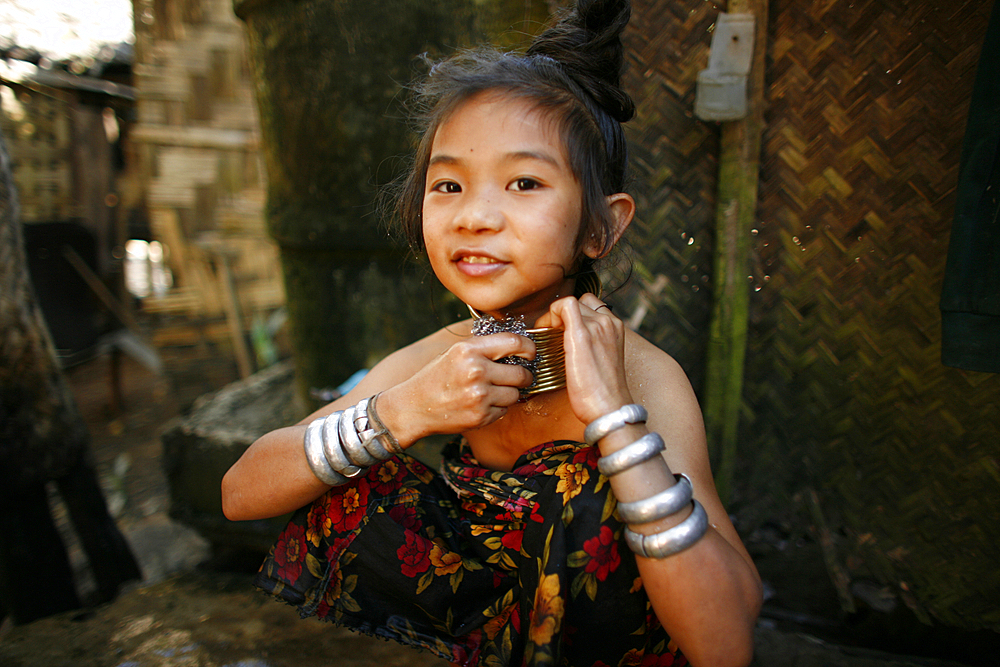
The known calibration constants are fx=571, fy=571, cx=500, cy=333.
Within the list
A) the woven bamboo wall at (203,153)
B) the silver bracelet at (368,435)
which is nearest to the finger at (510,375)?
the silver bracelet at (368,435)

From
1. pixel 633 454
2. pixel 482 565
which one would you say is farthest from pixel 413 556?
pixel 633 454

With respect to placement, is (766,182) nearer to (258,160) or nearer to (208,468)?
(208,468)

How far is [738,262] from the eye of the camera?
209 cm

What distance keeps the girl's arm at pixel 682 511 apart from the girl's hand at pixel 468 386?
0.13 meters

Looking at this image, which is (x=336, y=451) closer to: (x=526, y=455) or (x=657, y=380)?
(x=526, y=455)

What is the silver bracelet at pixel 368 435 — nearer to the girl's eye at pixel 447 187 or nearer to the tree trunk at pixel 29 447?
the girl's eye at pixel 447 187

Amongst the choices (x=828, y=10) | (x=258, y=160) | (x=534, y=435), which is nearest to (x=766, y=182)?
(x=828, y=10)

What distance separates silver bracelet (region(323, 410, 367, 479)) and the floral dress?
9cm

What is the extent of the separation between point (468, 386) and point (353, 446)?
1.08 ft

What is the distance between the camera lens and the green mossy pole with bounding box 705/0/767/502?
195 cm

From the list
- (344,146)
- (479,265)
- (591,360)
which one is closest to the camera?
(591,360)

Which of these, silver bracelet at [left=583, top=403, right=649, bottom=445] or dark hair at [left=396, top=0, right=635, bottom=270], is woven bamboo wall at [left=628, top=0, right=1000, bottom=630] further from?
silver bracelet at [left=583, top=403, right=649, bottom=445]

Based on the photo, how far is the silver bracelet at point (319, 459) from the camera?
52.9 inches

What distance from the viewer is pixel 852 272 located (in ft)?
6.48
